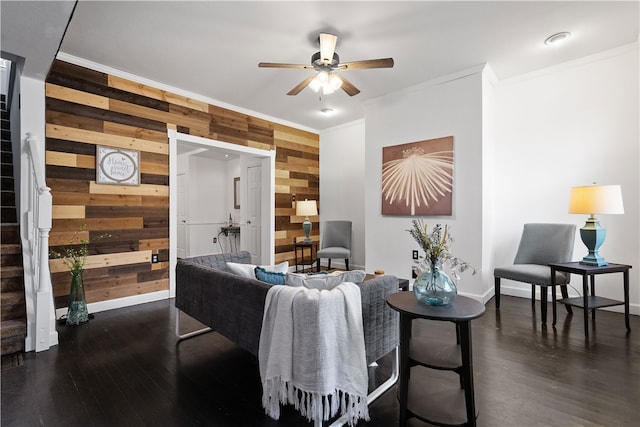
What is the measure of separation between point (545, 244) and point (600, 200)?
0.78 m

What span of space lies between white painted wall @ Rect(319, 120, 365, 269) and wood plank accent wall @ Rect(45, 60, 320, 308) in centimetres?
222

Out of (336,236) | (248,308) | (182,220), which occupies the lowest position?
(248,308)

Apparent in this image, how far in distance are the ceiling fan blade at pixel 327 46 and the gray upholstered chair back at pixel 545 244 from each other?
293cm

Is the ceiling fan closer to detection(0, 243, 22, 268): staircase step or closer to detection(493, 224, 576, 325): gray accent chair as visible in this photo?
detection(493, 224, 576, 325): gray accent chair

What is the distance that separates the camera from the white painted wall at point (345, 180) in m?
5.53

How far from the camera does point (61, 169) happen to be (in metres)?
3.15

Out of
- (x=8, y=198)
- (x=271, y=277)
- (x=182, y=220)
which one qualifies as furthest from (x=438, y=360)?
(x=182, y=220)

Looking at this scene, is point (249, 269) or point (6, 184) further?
point (6, 184)

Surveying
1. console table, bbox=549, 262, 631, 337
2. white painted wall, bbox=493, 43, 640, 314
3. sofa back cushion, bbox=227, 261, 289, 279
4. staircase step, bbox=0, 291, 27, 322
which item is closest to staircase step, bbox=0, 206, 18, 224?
staircase step, bbox=0, 291, 27, 322

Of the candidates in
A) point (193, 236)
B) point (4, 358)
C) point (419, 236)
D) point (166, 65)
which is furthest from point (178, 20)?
point (193, 236)

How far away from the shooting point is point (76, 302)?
302 cm

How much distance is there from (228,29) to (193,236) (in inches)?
208

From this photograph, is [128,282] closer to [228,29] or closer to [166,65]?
[166,65]

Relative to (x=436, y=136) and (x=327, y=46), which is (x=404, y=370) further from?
(x=436, y=136)
